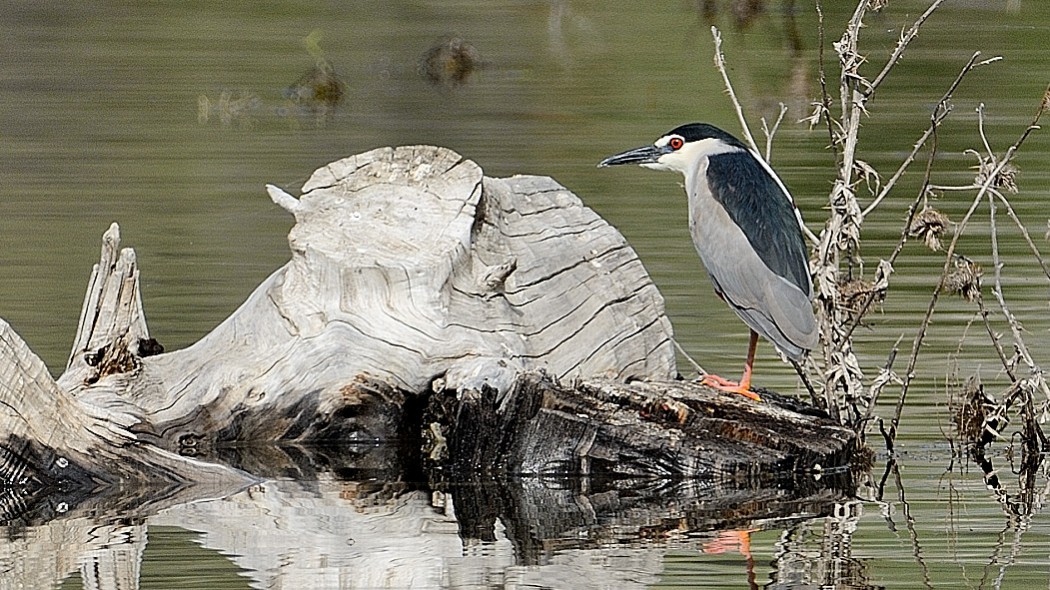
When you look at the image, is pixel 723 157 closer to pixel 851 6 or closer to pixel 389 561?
pixel 389 561

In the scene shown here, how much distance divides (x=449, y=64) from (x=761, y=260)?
13.9 metres

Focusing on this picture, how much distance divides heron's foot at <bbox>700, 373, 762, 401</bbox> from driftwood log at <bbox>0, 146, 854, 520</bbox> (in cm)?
8

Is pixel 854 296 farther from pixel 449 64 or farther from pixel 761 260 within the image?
pixel 449 64

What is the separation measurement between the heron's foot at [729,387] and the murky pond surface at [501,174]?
1.80ft

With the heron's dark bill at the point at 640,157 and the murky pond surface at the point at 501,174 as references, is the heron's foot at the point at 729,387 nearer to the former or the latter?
the murky pond surface at the point at 501,174

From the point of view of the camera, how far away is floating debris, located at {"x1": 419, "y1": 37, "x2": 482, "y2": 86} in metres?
22.0

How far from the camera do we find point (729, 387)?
8492mm

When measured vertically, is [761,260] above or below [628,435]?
above

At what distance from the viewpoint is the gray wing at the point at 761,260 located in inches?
326

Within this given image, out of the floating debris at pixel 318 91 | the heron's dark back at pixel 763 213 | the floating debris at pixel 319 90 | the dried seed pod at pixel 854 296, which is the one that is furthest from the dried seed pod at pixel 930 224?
the floating debris at pixel 319 90

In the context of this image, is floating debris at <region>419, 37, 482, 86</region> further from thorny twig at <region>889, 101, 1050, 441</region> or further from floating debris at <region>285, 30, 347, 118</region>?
thorny twig at <region>889, 101, 1050, 441</region>

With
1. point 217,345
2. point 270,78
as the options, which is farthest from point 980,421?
point 270,78

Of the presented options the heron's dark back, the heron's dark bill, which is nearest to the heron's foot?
the heron's dark back

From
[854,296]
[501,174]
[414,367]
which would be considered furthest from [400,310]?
[501,174]
